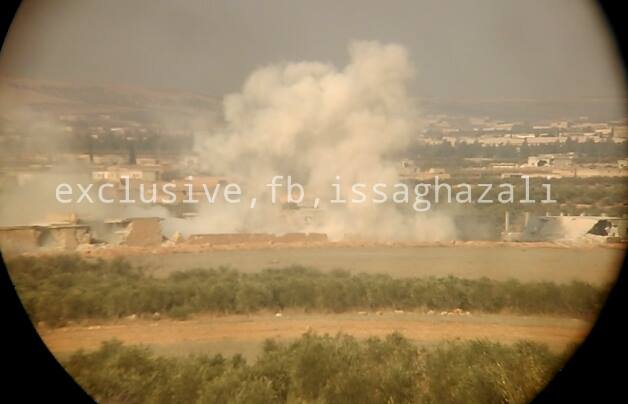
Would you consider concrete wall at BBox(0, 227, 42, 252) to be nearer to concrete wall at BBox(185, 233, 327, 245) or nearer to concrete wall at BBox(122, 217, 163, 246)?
concrete wall at BBox(122, 217, 163, 246)

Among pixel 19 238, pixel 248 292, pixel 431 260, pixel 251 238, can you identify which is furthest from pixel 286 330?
pixel 19 238

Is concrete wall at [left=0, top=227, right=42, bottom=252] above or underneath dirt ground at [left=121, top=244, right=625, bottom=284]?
above

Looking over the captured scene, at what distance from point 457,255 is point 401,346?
2.65 ft

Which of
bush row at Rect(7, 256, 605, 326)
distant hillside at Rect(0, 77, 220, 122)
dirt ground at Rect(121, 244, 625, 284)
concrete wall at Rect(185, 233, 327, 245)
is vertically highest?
distant hillside at Rect(0, 77, 220, 122)

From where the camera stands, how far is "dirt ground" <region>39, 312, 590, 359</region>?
13.1ft

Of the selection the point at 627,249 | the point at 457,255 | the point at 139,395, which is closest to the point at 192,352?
the point at 139,395

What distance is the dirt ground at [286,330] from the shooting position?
4.00m

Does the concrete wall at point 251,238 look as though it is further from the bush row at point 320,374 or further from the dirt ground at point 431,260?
the bush row at point 320,374

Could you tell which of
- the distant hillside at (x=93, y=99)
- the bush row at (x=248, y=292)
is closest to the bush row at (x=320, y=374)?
the bush row at (x=248, y=292)

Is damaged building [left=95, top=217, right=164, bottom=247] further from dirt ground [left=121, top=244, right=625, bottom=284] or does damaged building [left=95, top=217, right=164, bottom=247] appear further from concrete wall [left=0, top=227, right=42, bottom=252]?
concrete wall [left=0, top=227, right=42, bottom=252]

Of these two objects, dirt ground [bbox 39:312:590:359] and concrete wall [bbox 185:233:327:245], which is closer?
dirt ground [bbox 39:312:590:359]

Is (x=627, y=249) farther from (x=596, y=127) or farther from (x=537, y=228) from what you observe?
(x=596, y=127)

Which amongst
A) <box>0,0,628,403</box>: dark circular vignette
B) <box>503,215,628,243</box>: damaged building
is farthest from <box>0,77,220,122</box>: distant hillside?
<box>503,215,628,243</box>: damaged building

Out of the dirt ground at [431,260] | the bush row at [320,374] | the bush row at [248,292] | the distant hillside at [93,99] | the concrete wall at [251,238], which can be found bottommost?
the bush row at [320,374]
